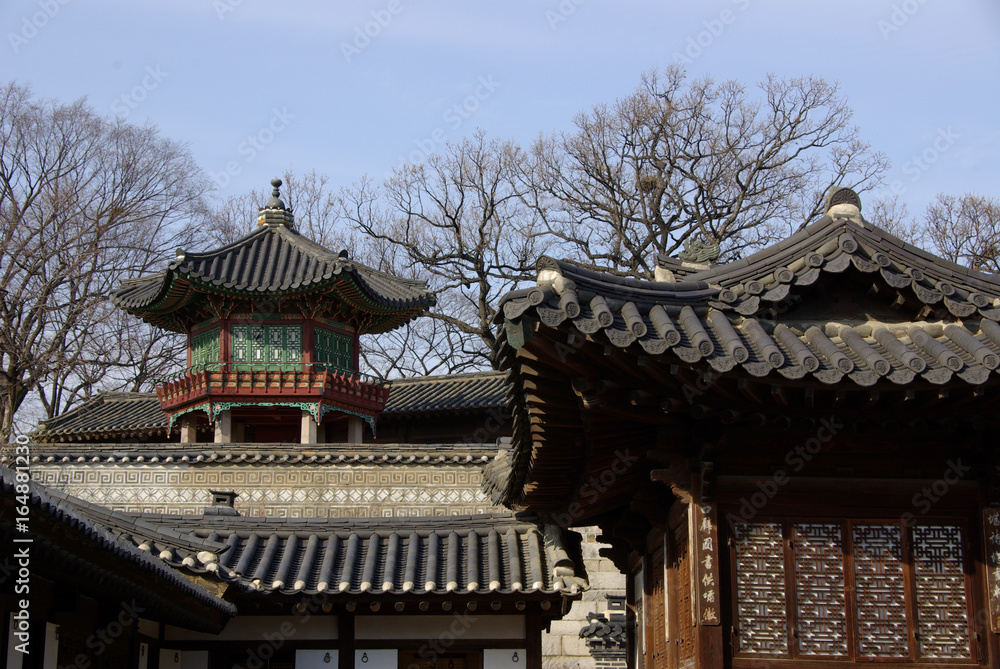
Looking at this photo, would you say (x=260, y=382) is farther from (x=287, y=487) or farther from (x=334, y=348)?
(x=287, y=487)

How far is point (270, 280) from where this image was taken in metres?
24.0

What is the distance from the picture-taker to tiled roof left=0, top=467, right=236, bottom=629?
620 cm

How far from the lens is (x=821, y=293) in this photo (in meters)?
7.41

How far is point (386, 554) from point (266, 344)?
44.0 ft

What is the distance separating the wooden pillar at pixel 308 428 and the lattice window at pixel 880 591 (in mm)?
18172

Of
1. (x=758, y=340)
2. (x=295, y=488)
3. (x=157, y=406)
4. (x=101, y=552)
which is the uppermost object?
(x=157, y=406)

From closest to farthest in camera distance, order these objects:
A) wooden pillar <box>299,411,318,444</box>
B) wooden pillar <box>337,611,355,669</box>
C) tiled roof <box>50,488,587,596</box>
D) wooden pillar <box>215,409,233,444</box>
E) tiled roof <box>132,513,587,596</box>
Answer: tiled roof <box>50,488,587,596</box>
tiled roof <box>132,513,587,596</box>
wooden pillar <box>337,611,355,669</box>
wooden pillar <box>215,409,233,444</box>
wooden pillar <box>299,411,318,444</box>

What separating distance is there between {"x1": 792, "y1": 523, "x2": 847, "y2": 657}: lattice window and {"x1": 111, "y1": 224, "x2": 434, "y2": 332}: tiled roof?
686 inches

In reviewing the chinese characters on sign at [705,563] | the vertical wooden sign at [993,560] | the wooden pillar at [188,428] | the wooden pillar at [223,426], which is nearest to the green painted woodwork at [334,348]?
the wooden pillar at [223,426]

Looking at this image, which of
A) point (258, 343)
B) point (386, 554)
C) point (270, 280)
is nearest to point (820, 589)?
point (386, 554)

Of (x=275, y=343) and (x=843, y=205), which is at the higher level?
(x=275, y=343)

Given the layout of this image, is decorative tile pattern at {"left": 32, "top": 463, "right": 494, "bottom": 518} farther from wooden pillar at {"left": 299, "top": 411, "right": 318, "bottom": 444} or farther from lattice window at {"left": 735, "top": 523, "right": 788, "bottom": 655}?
lattice window at {"left": 735, "top": 523, "right": 788, "bottom": 655}

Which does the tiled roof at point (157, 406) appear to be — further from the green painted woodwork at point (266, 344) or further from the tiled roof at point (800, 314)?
the tiled roof at point (800, 314)

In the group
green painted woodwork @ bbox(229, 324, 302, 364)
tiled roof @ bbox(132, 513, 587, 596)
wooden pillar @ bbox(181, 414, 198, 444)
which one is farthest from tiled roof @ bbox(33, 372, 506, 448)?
tiled roof @ bbox(132, 513, 587, 596)
